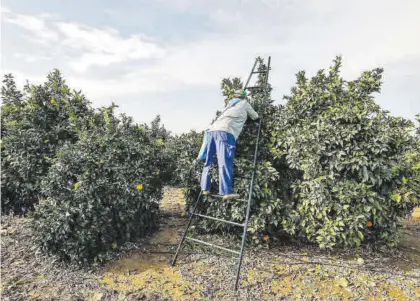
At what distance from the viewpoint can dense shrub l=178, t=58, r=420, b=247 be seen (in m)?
4.29

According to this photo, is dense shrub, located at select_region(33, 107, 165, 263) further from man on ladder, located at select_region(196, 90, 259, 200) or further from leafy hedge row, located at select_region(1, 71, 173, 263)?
man on ladder, located at select_region(196, 90, 259, 200)

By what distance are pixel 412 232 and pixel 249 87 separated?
490 cm

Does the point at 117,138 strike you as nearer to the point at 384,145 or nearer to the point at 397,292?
the point at 384,145

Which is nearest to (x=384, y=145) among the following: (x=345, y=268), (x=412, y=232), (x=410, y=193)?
(x=410, y=193)

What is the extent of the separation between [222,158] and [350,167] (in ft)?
6.50

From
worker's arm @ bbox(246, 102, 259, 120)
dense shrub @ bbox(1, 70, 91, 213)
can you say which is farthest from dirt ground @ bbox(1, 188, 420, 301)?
worker's arm @ bbox(246, 102, 259, 120)

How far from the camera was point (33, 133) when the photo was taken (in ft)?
18.2

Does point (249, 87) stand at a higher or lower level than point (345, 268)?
higher

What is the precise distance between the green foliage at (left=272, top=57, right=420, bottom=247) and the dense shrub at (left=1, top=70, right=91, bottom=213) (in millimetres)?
4317

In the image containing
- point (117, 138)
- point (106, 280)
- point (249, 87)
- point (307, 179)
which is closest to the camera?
point (106, 280)

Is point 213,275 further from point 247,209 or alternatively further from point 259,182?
point 259,182

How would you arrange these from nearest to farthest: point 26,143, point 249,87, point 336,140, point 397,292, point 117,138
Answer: point 397,292, point 336,140, point 117,138, point 26,143, point 249,87

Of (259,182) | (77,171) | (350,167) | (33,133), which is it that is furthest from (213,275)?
(33,133)

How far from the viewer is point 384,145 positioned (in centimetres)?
413
